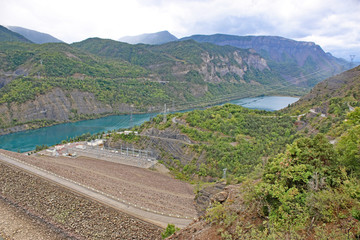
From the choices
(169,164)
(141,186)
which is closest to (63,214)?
(141,186)

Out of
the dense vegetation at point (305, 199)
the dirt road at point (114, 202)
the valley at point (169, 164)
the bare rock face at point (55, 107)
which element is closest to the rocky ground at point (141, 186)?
the valley at point (169, 164)

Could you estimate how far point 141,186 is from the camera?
1162 inches

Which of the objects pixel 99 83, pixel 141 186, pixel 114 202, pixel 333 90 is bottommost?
pixel 141 186

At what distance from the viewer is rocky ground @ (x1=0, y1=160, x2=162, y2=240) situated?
19203 millimetres

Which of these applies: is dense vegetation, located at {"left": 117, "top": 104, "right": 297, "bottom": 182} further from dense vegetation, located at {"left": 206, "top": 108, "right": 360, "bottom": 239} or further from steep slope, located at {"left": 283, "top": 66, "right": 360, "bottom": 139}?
dense vegetation, located at {"left": 206, "top": 108, "right": 360, "bottom": 239}

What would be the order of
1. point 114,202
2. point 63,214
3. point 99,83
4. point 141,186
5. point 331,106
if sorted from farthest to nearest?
point 99,83 < point 331,106 < point 141,186 < point 114,202 < point 63,214

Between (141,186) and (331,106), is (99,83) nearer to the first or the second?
(141,186)

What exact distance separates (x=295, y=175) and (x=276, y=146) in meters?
24.5

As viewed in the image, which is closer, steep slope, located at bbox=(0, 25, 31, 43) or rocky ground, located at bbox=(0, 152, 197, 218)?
rocky ground, located at bbox=(0, 152, 197, 218)

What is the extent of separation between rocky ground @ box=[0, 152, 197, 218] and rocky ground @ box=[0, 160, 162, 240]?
2584mm

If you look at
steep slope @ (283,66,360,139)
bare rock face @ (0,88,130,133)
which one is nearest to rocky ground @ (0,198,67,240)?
steep slope @ (283,66,360,139)

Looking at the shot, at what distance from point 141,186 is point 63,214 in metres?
9.88

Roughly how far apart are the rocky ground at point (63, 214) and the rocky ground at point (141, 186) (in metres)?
2.58

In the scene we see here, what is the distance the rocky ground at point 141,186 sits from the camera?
2367cm
